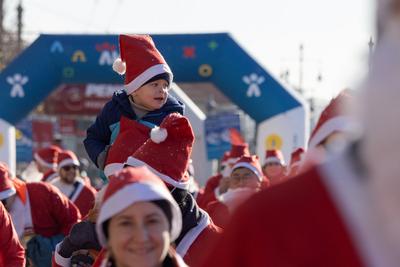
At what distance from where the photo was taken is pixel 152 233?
11.3 ft

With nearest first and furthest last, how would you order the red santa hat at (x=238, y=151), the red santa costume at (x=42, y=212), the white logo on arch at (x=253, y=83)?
the red santa costume at (x=42, y=212) < the red santa hat at (x=238, y=151) < the white logo on arch at (x=253, y=83)

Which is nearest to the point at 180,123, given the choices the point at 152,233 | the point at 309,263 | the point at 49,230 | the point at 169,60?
the point at 152,233

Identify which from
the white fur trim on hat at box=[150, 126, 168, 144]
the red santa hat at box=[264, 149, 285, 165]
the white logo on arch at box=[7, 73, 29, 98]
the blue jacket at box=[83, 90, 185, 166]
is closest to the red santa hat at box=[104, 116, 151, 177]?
the blue jacket at box=[83, 90, 185, 166]

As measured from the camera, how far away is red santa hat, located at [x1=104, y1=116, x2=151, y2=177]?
5684mm

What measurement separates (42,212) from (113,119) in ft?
10.5

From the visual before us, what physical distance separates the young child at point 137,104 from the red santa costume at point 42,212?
289 centimetres

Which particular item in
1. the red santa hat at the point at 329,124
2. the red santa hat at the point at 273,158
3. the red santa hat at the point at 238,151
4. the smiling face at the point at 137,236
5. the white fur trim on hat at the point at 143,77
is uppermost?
the red santa hat at the point at 329,124

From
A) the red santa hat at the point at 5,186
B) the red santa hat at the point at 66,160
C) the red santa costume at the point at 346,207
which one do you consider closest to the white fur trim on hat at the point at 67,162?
the red santa hat at the point at 66,160

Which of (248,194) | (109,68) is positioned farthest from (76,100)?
(248,194)

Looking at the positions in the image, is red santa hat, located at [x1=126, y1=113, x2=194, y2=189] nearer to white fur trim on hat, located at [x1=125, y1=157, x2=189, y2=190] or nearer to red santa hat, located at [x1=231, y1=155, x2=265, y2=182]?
white fur trim on hat, located at [x1=125, y1=157, x2=189, y2=190]

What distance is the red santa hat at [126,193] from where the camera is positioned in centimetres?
329

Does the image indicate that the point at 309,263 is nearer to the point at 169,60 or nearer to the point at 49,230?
the point at 49,230

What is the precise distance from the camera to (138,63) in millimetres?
6387

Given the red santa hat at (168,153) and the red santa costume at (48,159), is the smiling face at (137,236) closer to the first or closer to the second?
the red santa hat at (168,153)
